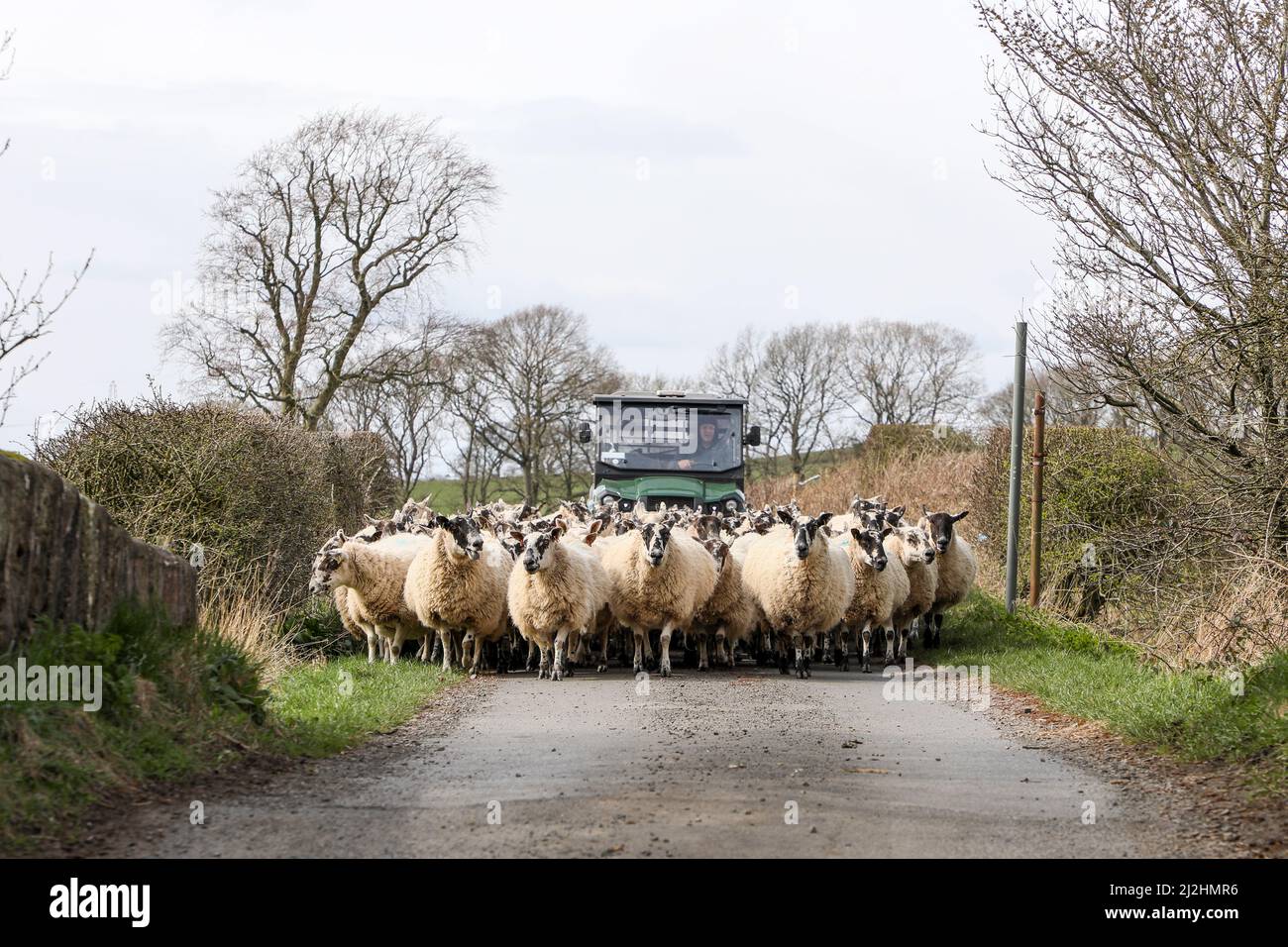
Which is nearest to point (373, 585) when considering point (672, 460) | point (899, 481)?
point (672, 460)

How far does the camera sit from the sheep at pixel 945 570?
60.0 feet

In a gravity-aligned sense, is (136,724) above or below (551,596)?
below

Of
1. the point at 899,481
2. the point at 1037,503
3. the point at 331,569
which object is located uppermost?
the point at 899,481

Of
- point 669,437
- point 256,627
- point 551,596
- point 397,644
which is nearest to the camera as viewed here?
point 256,627

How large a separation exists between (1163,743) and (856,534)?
24.9ft

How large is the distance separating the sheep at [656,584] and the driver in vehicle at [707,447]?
25.7 feet

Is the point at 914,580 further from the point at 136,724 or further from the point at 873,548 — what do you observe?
the point at 136,724

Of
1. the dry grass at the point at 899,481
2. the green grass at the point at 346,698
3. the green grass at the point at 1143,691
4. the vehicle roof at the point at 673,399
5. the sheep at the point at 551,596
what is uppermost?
the vehicle roof at the point at 673,399

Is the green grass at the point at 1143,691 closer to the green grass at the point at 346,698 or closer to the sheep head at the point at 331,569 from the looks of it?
the green grass at the point at 346,698

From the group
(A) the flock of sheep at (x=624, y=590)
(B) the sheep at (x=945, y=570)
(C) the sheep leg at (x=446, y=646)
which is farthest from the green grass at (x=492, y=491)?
(C) the sheep leg at (x=446, y=646)

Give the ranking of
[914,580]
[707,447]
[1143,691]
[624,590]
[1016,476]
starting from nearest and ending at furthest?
[1143,691] < [624,590] < [914,580] < [1016,476] < [707,447]

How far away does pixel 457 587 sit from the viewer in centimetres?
1502

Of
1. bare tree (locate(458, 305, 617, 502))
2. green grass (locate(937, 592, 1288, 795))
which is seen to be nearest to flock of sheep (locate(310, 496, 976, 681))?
green grass (locate(937, 592, 1288, 795))

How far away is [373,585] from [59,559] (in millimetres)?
7807
